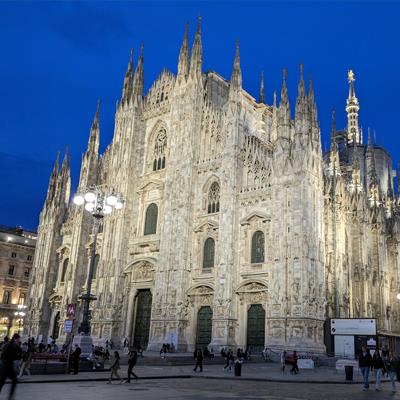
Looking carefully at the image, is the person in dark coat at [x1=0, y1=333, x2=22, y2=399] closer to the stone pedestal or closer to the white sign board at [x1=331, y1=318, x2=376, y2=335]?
the stone pedestal

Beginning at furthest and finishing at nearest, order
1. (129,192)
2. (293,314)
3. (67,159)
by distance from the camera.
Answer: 1. (67,159)
2. (129,192)
3. (293,314)

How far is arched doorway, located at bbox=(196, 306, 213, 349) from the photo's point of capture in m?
35.7

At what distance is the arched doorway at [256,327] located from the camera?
3291 centimetres

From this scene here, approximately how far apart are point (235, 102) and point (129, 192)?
1277cm

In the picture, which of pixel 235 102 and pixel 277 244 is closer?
pixel 277 244

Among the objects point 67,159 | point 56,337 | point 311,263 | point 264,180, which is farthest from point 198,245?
point 67,159

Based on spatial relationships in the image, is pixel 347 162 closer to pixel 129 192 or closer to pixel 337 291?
pixel 337 291

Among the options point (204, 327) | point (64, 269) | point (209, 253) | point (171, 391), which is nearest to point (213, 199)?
point (209, 253)

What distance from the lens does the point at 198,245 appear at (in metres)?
38.1

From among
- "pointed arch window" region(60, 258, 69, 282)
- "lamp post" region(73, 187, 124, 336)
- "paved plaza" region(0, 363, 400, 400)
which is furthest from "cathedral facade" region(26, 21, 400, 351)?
"lamp post" region(73, 187, 124, 336)

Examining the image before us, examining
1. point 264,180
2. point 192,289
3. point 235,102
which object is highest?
point 235,102

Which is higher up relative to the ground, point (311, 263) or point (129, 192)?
point (129, 192)

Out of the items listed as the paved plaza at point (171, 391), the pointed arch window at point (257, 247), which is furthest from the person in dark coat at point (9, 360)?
the pointed arch window at point (257, 247)

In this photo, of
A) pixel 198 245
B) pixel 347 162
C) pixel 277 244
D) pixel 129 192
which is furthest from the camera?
pixel 347 162
